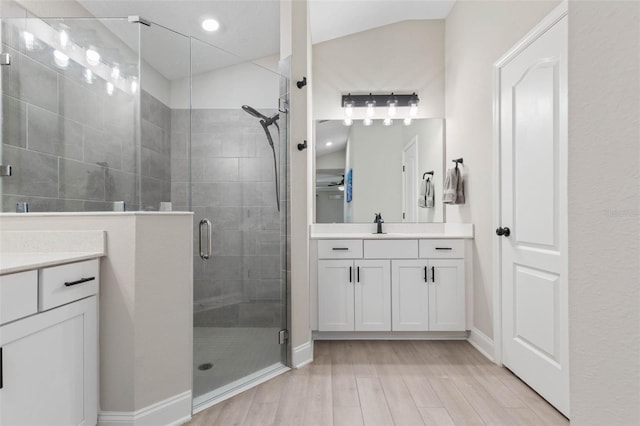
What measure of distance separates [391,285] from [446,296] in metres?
0.48

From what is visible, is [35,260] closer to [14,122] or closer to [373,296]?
[14,122]

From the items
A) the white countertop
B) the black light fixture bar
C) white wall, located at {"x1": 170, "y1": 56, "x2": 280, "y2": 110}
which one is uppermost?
the black light fixture bar

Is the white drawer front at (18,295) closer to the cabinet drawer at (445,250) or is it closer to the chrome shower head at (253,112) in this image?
the chrome shower head at (253,112)

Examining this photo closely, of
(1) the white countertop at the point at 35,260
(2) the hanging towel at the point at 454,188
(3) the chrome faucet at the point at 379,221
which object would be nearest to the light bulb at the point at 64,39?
(1) the white countertop at the point at 35,260

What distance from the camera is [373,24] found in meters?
3.29

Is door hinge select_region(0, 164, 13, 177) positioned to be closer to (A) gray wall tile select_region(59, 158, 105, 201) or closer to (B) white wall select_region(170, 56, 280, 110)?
(A) gray wall tile select_region(59, 158, 105, 201)

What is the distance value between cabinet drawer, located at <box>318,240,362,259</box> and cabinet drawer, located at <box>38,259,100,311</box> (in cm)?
169

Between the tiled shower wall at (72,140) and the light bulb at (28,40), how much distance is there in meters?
0.03

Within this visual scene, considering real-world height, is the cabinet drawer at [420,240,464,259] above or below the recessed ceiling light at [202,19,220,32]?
below

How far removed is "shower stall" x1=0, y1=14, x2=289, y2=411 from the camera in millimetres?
1887

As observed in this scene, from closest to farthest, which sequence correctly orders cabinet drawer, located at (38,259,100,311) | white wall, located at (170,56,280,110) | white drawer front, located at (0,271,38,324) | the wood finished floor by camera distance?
white drawer front, located at (0,271,38,324)
cabinet drawer, located at (38,259,100,311)
the wood finished floor
white wall, located at (170,56,280,110)

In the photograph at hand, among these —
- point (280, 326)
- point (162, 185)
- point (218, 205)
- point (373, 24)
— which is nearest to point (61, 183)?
point (162, 185)

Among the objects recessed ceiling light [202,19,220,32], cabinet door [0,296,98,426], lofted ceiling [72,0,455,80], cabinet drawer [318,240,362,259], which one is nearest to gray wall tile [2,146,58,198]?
cabinet door [0,296,98,426]

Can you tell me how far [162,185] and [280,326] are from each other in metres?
1.25
